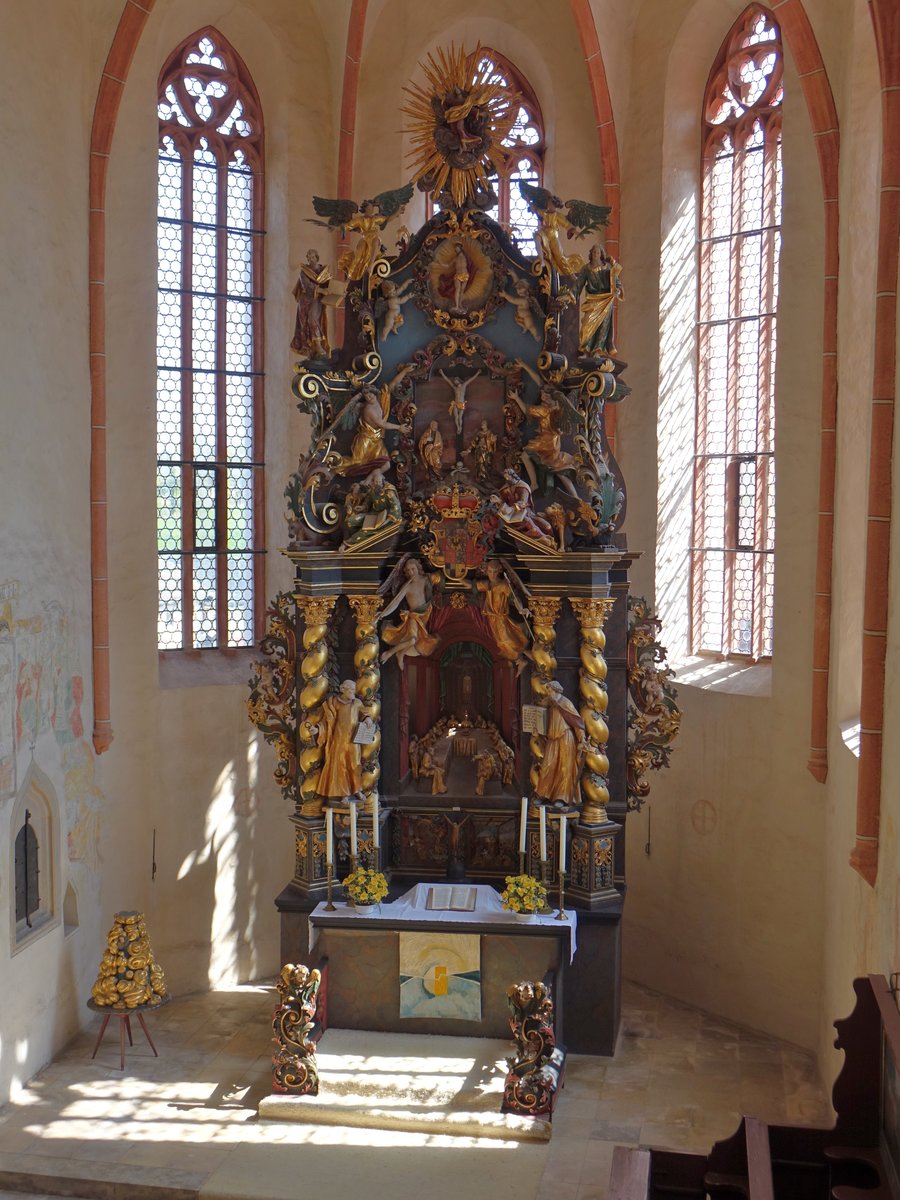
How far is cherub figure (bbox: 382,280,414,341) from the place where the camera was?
1274 cm

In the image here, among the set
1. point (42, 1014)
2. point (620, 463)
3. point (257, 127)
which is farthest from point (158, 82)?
point (42, 1014)

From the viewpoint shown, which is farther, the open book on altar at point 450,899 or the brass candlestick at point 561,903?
the open book on altar at point 450,899

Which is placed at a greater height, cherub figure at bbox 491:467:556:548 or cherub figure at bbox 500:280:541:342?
cherub figure at bbox 500:280:541:342

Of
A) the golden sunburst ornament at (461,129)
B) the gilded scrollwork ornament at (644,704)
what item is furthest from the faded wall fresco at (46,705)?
the golden sunburst ornament at (461,129)

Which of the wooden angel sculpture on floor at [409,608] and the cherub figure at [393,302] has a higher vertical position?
the cherub figure at [393,302]

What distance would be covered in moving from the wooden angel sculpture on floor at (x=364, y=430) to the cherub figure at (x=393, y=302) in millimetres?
563

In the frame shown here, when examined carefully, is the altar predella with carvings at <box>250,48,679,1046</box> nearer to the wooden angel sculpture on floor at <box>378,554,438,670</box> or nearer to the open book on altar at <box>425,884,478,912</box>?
the wooden angel sculpture on floor at <box>378,554,438,670</box>

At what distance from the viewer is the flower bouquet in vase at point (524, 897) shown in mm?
11891

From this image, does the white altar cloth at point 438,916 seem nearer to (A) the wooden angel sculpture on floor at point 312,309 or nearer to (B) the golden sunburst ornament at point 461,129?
(A) the wooden angel sculpture on floor at point 312,309

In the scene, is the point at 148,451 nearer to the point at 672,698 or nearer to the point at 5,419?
the point at 5,419

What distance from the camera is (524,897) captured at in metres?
11.9

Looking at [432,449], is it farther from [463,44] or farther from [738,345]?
[463,44]

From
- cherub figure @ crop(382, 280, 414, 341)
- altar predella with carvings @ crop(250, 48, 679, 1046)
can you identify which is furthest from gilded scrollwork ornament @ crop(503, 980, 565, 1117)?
cherub figure @ crop(382, 280, 414, 341)

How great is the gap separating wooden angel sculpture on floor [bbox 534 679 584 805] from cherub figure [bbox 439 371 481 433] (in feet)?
8.07
